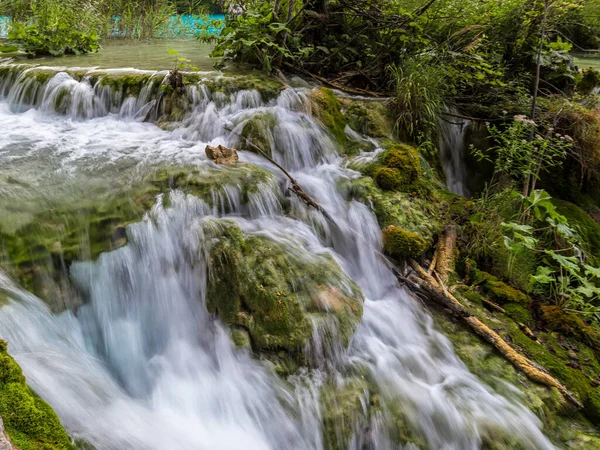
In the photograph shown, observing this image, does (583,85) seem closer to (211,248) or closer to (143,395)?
(211,248)

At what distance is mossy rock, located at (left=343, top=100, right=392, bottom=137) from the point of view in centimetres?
554

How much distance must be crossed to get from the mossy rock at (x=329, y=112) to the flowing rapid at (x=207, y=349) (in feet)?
3.66

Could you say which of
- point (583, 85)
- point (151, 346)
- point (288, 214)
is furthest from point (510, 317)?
point (583, 85)

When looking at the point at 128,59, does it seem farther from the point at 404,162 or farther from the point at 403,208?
the point at 403,208

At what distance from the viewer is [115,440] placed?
2.12 metres

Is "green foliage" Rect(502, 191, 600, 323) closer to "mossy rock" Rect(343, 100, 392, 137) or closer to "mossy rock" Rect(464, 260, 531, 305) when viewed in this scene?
"mossy rock" Rect(464, 260, 531, 305)

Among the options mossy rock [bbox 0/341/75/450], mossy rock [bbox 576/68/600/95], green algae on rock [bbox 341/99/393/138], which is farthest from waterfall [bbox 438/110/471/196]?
mossy rock [bbox 0/341/75/450]

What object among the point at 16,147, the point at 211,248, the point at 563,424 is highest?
the point at 16,147

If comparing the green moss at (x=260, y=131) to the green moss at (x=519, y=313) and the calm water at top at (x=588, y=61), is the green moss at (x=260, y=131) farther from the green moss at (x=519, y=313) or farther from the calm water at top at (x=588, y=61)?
the calm water at top at (x=588, y=61)

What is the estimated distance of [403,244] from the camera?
3.86m

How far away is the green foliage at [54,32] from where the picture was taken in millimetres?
7820

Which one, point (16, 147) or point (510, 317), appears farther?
point (16, 147)

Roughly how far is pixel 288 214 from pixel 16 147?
3.27 metres

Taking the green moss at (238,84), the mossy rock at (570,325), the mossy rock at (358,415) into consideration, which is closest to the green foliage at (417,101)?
the green moss at (238,84)
